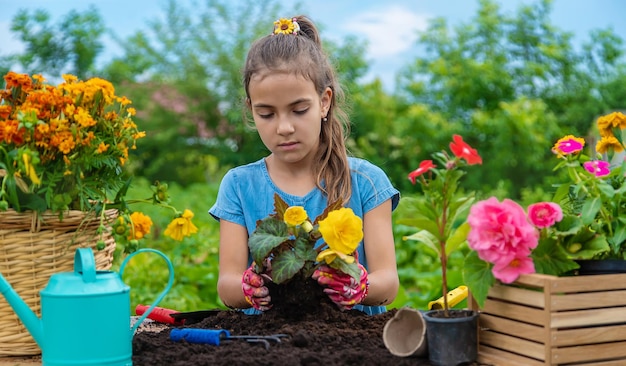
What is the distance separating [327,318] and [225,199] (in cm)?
74

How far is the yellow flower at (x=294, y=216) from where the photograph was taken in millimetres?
1744

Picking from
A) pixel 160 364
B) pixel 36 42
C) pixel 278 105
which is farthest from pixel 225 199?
pixel 36 42

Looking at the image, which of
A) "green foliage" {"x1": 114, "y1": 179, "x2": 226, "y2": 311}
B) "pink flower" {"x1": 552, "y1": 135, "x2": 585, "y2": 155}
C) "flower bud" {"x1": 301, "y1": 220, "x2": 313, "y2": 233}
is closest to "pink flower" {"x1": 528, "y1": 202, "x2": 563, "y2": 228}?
"pink flower" {"x1": 552, "y1": 135, "x2": 585, "y2": 155}

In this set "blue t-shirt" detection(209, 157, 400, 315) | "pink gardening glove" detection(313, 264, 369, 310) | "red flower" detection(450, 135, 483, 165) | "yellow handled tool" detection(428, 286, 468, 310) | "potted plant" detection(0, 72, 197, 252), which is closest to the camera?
"red flower" detection(450, 135, 483, 165)

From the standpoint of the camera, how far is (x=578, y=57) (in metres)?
10.6

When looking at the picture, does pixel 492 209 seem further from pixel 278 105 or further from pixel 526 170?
pixel 526 170

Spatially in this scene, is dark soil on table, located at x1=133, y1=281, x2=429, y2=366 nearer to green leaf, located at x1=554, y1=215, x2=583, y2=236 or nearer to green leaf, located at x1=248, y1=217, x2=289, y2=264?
green leaf, located at x1=248, y1=217, x2=289, y2=264

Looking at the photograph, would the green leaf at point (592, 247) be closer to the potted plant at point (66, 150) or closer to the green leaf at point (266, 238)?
the green leaf at point (266, 238)

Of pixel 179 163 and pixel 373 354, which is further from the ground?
pixel 179 163

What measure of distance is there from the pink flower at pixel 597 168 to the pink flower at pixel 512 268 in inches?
13.3

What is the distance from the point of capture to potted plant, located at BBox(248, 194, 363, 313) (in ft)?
5.47

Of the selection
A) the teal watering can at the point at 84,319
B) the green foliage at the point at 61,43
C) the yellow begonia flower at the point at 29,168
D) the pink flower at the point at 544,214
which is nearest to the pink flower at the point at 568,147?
the pink flower at the point at 544,214

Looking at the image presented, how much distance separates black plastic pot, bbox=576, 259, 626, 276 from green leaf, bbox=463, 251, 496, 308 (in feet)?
0.66

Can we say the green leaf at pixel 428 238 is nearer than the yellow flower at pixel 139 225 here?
Yes
